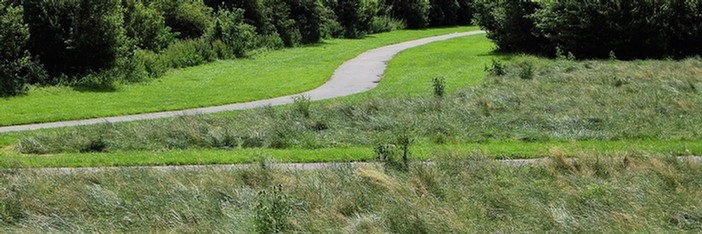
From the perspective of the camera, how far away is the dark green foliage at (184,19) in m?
36.4

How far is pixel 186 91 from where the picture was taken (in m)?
23.7

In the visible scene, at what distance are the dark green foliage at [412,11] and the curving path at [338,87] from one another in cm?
2864

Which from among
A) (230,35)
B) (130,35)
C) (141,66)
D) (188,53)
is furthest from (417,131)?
(230,35)

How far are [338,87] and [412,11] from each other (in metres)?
47.3

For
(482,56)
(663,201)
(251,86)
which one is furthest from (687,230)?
(482,56)

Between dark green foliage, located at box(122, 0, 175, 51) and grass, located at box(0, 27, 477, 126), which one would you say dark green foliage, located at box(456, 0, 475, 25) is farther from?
dark green foliage, located at box(122, 0, 175, 51)

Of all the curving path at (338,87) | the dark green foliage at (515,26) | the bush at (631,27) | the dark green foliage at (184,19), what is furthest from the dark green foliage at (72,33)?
the bush at (631,27)

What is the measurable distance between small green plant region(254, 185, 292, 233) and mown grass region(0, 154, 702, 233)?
0.05ft

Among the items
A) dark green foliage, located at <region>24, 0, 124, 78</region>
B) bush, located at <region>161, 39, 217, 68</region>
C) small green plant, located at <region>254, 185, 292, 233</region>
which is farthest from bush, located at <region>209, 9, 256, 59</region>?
small green plant, located at <region>254, 185, 292, 233</region>

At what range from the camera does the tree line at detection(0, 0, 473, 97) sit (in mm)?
23422

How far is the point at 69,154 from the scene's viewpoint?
1291 cm

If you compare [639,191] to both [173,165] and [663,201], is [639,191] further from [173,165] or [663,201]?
[173,165]

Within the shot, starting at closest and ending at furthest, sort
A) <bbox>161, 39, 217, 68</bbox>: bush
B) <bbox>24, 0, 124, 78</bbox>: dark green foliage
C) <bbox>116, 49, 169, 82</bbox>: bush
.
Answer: <bbox>24, 0, 124, 78</bbox>: dark green foliage → <bbox>116, 49, 169, 82</bbox>: bush → <bbox>161, 39, 217, 68</bbox>: bush

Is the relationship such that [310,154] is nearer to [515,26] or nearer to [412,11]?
[515,26]
